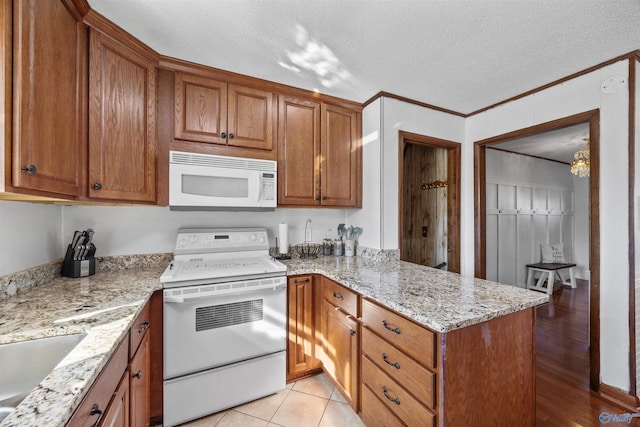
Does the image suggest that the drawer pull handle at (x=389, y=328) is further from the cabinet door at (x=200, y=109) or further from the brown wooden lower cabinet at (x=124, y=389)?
the cabinet door at (x=200, y=109)

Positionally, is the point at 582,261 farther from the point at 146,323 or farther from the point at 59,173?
the point at 59,173

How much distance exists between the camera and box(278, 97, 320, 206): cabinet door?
7.13ft

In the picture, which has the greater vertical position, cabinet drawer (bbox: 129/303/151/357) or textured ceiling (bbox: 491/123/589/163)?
textured ceiling (bbox: 491/123/589/163)

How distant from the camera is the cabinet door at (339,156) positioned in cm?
235

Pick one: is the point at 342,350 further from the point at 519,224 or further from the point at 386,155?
the point at 519,224

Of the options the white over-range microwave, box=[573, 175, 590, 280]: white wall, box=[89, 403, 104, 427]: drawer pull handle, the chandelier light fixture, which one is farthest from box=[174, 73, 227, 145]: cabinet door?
box=[573, 175, 590, 280]: white wall

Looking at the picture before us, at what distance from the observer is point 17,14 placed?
3.05 ft

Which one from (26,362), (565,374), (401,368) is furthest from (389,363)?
(565,374)

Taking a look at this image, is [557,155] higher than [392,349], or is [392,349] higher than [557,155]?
[557,155]

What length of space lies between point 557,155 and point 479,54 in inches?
157

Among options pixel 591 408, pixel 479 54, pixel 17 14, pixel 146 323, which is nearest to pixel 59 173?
pixel 17 14

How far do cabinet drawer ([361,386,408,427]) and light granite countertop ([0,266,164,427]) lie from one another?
1239mm

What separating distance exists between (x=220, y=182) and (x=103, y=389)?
4.50 ft

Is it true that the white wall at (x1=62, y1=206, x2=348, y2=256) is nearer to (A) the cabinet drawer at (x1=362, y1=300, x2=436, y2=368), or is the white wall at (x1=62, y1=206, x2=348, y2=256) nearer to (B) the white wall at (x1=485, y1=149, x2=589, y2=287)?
(A) the cabinet drawer at (x1=362, y1=300, x2=436, y2=368)
